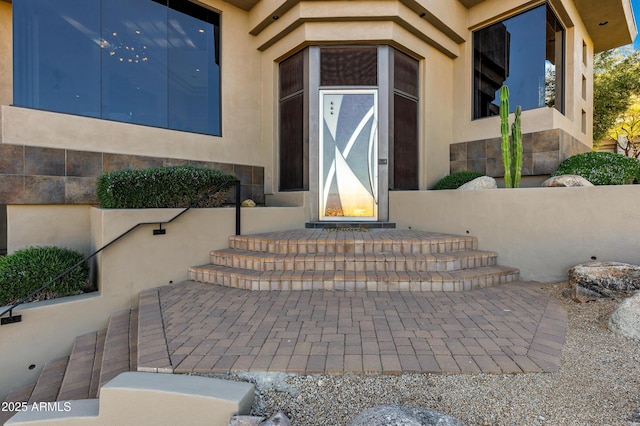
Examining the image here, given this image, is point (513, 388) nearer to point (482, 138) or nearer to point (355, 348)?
point (355, 348)

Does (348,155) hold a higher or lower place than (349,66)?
lower

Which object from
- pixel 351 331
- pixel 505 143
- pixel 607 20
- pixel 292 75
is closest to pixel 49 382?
pixel 351 331

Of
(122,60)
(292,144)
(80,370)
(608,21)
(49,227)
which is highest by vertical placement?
(608,21)

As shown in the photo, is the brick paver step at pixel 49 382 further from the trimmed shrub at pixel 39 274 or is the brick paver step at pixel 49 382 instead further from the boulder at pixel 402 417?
the boulder at pixel 402 417

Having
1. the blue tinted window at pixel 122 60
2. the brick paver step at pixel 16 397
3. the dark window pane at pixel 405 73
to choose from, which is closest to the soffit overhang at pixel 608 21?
the dark window pane at pixel 405 73

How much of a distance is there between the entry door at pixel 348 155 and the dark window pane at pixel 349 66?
219 mm

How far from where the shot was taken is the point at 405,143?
709cm

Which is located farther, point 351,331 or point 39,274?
point 39,274

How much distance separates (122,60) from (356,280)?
593cm

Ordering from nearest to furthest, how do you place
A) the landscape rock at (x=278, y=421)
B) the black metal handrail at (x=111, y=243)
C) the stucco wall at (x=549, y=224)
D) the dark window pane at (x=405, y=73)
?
the landscape rock at (x=278, y=421) < the black metal handrail at (x=111, y=243) < the stucco wall at (x=549, y=224) < the dark window pane at (x=405, y=73)

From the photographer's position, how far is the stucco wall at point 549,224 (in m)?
3.93

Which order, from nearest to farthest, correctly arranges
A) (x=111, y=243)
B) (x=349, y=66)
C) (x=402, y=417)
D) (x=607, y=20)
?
(x=402, y=417) < (x=111, y=243) < (x=349, y=66) < (x=607, y=20)

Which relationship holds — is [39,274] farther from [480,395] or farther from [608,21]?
[608,21]

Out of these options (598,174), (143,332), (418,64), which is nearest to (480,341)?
(143,332)
